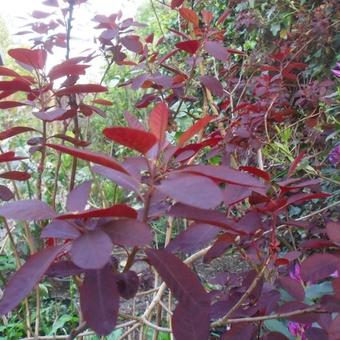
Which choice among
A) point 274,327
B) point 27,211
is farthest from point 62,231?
point 274,327

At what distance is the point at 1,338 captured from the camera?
2.27m

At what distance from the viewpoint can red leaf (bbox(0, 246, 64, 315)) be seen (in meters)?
0.46

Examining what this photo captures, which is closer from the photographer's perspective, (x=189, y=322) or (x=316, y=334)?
(x=189, y=322)

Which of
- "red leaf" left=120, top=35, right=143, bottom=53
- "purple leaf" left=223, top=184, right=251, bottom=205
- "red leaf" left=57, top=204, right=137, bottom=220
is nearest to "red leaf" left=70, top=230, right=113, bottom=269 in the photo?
"red leaf" left=57, top=204, right=137, bottom=220

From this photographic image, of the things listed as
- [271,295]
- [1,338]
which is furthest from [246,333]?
[1,338]

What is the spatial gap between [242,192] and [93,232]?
26 cm

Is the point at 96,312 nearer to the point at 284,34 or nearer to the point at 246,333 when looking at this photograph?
the point at 246,333

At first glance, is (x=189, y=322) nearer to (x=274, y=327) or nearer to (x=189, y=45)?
(x=274, y=327)

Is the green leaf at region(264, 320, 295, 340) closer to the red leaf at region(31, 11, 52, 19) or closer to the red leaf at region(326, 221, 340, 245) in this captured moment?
the red leaf at region(326, 221, 340, 245)

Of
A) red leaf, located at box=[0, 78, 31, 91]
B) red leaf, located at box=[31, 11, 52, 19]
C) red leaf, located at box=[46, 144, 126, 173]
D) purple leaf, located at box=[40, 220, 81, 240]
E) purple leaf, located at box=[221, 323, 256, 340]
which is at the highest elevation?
red leaf, located at box=[31, 11, 52, 19]

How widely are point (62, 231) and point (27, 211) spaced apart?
0.05m

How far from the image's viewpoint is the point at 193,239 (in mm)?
589

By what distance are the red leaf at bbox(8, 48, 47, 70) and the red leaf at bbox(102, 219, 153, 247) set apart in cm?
46

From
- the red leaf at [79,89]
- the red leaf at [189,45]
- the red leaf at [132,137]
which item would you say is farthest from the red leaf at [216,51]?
the red leaf at [132,137]
